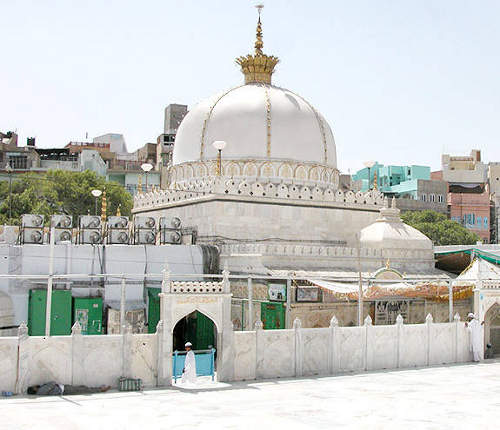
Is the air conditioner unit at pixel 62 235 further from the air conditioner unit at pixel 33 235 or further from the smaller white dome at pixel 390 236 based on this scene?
the smaller white dome at pixel 390 236

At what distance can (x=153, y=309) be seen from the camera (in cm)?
2239

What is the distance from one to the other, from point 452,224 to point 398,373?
37407mm

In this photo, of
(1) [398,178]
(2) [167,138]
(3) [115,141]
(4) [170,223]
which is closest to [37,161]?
(2) [167,138]

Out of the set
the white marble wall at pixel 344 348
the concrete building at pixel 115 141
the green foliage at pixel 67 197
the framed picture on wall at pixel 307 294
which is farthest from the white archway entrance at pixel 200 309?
the concrete building at pixel 115 141

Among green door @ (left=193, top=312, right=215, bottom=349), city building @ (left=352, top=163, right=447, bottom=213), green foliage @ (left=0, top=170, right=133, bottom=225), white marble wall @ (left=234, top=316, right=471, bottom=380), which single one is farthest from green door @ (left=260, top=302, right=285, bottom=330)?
city building @ (left=352, top=163, right=447, bottom=213)

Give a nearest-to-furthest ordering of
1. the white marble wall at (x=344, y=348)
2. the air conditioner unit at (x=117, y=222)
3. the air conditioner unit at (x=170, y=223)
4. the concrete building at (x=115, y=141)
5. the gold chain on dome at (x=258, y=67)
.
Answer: the white marble wall at (x=344, y=348) → the air conditioner unit at (x=117, y=222) → the air conditioner unit at (x=170, y=223) → the gold chain on dome at (x=258, y=67) → the concrete building at (x=115, y=141)

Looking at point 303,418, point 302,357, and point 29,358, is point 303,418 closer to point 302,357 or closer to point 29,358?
point 302,357

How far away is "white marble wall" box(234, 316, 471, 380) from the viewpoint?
16766 millimetres

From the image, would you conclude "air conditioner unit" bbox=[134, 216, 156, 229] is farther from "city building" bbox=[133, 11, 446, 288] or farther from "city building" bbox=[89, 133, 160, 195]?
"city building" bbox=[89, 133, 160, 195]

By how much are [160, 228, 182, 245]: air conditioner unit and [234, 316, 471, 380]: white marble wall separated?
8991mm

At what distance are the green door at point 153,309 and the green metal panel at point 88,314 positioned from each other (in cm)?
165

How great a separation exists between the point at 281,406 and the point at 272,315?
25.0 ft

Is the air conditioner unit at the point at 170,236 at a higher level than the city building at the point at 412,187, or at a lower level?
lower

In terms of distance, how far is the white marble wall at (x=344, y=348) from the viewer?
16766 millimetres
